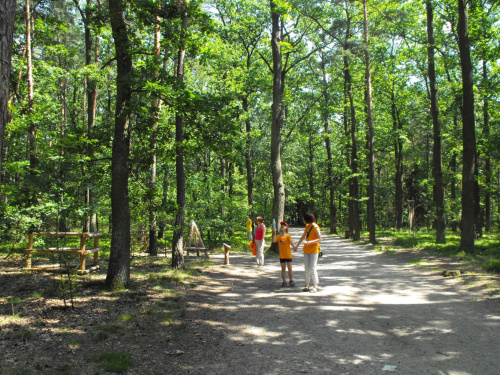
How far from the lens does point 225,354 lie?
4.84m

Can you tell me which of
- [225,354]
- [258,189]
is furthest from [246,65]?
[225,354]

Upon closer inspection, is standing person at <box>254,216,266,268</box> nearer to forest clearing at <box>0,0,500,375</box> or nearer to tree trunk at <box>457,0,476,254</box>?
forest clearing at <box>0,0,500,375</box>

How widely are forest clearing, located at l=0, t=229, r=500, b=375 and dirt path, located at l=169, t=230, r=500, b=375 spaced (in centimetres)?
2

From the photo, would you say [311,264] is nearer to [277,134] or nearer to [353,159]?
[277,134]

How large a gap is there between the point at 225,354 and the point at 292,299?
3.32m

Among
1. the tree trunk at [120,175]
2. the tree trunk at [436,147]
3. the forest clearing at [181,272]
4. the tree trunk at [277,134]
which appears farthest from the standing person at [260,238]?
the tree trunk at [436,147]

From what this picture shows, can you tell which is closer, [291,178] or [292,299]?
[292,299]

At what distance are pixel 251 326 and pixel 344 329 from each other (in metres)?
1.54

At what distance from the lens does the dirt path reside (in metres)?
4.36

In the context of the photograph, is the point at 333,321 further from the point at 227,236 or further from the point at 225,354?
the point at 227,236

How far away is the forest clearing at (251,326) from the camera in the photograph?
4.39 m

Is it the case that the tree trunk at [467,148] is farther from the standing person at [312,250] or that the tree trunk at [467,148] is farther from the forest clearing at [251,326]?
the standing person at [312,250]

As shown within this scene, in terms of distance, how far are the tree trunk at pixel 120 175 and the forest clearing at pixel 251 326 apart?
1.98 feet

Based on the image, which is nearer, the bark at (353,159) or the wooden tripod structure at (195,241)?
the wooden tripod structure at (195,241)
